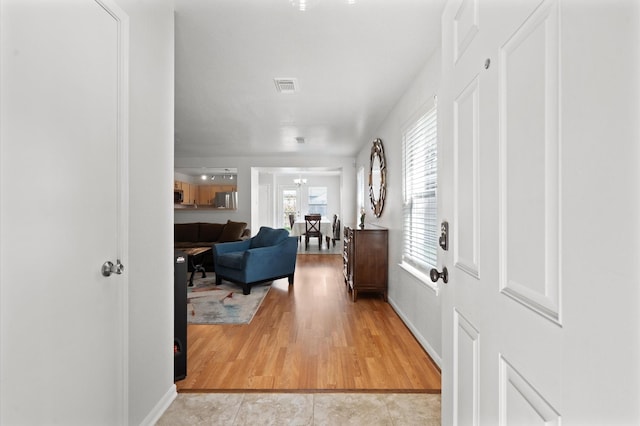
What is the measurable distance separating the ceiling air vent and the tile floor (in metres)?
2.53

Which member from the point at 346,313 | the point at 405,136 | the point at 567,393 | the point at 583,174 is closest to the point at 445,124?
the point at 583,174

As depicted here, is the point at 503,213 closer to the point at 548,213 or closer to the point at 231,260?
the point at 548,213

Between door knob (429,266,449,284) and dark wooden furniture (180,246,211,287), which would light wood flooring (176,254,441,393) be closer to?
door knob (429,266,449,284)

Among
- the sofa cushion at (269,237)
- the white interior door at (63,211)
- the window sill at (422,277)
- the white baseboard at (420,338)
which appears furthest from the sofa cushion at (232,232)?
the white interior door at (63,211)

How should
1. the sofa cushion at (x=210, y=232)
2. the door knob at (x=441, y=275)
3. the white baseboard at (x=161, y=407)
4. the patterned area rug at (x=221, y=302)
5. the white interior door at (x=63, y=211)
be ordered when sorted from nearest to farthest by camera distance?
the white interior door at (x=63, y=211), the door knob at (x=441, y=275), the white baseboard at (x=161, y=407), the patterned area rug at (x=221, y=302), the sofa cushion at (x=210, y=232)

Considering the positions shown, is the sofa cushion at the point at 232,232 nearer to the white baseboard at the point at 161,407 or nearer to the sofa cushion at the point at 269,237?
the sofa cushion at the point at 269,237

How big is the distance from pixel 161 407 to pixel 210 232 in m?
4.87

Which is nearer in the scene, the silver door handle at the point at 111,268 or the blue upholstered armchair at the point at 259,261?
the silver door handle at the point at 111,268

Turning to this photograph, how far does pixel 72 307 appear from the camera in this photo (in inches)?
45.3

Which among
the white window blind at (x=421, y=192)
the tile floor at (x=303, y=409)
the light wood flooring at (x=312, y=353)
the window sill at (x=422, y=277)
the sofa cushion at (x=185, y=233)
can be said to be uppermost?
the white window blind at (x=421, y=192)

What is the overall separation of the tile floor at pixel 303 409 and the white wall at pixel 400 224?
1.98 ft

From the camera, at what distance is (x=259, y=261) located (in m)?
4.39

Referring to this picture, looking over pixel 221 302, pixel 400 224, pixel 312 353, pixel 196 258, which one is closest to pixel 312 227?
pixel 196 258

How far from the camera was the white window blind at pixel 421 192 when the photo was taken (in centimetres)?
257
